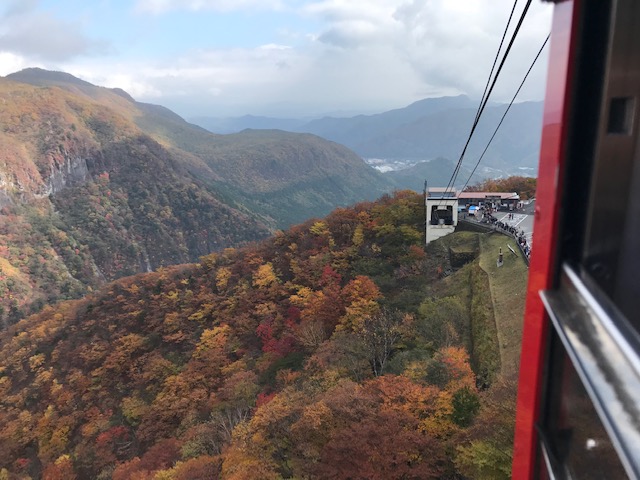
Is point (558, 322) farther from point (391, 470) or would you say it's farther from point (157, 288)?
point (157, 288)

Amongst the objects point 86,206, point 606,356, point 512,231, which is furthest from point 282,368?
point 86,206

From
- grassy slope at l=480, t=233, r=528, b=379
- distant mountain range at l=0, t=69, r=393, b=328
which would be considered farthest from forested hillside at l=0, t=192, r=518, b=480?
distant mountain range at l=0, t=69, r=393, b=328

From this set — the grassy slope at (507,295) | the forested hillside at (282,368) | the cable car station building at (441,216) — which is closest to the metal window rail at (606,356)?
the forested hillside at (282,368)

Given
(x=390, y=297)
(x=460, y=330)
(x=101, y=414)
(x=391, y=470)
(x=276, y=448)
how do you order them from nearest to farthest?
(x=391, y=470), (x=276, y=448), (x=460, y=330), (x=390, y=297), (x=101, y=414)

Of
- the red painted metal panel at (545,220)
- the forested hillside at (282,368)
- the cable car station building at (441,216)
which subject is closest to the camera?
the red painted metal panel at (545,220)

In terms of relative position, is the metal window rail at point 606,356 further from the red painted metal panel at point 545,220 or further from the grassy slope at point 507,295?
the grassy slope at point 507,295

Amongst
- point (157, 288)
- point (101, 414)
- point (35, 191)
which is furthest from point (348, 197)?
point (101, 414)

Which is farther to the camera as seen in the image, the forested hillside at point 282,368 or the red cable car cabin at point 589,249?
the forested hillside at point 282,368

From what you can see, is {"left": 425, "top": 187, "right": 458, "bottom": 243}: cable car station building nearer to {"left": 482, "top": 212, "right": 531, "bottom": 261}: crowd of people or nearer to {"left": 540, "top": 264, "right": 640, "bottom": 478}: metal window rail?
{"left": 482, "top": 212, "right": 531, "bottom": 261}: crowd of people
